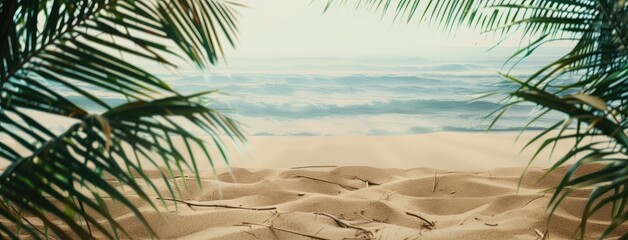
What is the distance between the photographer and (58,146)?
0.65 metres

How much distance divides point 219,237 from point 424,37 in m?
8.25

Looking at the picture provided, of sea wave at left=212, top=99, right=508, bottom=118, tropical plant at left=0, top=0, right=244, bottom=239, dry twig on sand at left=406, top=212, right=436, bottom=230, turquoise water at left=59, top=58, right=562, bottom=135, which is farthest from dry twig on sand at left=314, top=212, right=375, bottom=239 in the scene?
sea wave at left=212, top=99, right=508, bottom=118

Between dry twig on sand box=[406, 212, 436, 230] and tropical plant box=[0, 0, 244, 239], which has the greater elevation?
tropical plant box=[0, 0, 244, 239]

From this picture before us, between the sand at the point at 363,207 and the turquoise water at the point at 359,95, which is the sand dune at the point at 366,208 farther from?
the turquoise water at the point at 359,95

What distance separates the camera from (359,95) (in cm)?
664

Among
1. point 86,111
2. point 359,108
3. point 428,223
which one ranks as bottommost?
point 359,108

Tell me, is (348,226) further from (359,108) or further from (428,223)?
(359,108)

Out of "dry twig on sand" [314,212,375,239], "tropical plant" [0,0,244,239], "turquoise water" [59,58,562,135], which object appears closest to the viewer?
"tropical plant" [0,0,244,239]

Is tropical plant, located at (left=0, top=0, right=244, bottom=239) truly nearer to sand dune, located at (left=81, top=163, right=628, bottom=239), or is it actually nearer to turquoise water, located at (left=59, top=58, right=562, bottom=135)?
sand dune, located at (left=81, top=163, right=628, bottom=239)

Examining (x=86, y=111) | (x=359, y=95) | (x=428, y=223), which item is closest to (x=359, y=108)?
(x=359, y=95)

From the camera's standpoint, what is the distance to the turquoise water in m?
5.27

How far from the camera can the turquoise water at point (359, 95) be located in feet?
17.3

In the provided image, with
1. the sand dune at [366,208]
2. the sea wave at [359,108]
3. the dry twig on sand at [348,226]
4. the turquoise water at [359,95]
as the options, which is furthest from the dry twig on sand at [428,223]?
the sea wave at [359,108]

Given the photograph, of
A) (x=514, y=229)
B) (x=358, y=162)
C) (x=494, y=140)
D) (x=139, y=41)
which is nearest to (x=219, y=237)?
(x=514, y=229)
